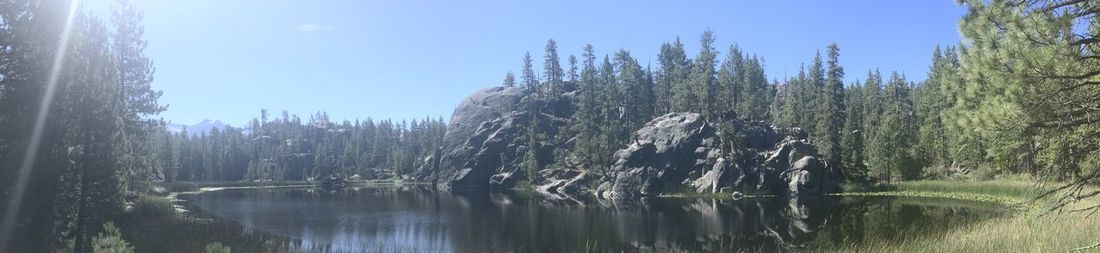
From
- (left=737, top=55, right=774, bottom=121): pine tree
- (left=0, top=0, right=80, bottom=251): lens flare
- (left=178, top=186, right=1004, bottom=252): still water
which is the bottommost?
(left=178, top=186, right=1004, bottom=252): still water

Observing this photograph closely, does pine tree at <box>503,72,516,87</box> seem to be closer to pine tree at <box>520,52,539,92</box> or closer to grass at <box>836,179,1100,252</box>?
pine tree at <box>520,52,539,92</box>

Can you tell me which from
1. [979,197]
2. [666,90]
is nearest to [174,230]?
[979,197]

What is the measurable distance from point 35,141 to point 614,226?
115 ft

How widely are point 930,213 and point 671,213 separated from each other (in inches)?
820

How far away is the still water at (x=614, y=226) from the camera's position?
117ft

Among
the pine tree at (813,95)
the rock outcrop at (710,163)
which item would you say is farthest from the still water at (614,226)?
the pine tree at (813,95)

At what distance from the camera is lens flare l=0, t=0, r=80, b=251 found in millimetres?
23172

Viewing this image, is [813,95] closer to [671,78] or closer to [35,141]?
[671,78]

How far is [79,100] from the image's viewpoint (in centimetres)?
2553

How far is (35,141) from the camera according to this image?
23781 millimetres

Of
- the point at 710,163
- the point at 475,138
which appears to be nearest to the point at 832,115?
the point at 710,163

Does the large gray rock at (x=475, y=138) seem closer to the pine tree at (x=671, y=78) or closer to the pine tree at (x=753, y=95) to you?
the pine tree at (x=671, y=78)

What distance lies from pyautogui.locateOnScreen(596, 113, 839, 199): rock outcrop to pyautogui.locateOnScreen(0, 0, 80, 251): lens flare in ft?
252

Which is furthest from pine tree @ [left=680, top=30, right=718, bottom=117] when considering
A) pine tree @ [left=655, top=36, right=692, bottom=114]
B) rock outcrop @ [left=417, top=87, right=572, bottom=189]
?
rock outcrop @ [left=417, top=87, right=572, bottom=189]
